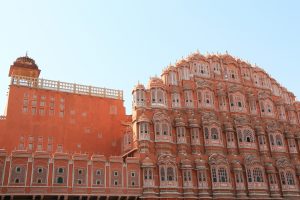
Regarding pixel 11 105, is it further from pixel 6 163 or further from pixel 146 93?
pixel 146 93

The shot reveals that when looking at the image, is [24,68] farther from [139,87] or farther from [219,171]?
[219,171]

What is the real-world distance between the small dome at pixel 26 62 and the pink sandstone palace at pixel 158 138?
0.80 ft

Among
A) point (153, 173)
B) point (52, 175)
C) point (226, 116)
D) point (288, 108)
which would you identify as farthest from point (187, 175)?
point (288, 108)

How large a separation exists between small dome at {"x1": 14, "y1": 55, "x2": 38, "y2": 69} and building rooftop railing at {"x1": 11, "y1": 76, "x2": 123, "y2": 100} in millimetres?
7487

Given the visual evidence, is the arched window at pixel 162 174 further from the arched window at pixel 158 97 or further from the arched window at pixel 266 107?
the arched window at pixel 266 107

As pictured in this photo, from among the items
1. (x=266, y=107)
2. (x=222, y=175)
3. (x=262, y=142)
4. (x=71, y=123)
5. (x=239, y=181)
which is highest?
(x=266, y=107)

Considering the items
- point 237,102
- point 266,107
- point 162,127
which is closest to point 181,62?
point 237,102

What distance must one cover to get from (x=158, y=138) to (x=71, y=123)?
13403 millimetres

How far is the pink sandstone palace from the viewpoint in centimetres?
3984

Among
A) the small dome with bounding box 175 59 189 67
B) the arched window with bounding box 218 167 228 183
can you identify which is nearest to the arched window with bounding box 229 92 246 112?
the small dome with bounding box 175 59 189 67

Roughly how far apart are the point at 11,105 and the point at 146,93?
18681 mm

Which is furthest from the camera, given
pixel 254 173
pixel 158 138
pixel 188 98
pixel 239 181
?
pixel 188 98

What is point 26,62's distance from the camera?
5809cm

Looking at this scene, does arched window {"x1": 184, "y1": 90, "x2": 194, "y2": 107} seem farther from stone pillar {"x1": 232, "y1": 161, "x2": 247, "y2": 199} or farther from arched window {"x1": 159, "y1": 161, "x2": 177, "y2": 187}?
arched window {"x1": 159, "y1": 161, "x2": 177, "y2": 187}
